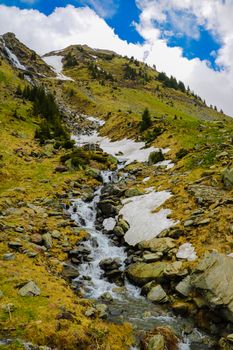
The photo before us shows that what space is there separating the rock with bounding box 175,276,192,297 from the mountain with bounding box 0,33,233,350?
66 mm

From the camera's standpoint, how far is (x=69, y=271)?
18156 millimetres

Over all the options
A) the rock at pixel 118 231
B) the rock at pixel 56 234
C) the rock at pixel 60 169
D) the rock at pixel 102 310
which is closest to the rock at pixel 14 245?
the rock at pixel 56 234

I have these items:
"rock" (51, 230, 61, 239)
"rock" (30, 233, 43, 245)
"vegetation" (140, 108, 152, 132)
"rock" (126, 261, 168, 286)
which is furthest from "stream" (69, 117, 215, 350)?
"vegetation" (140, 108, 152, 132)

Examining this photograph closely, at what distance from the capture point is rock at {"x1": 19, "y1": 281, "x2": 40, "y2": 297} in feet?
46.1

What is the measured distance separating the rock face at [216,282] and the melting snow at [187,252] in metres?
1.78

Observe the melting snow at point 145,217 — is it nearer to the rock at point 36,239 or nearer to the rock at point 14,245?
the rock at point 36,239

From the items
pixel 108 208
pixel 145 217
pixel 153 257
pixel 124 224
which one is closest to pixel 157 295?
pixel 153 257

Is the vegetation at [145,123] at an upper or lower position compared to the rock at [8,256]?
upper

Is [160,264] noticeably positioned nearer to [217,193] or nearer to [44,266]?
[44,266]

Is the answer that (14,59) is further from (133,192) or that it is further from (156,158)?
(133,192)

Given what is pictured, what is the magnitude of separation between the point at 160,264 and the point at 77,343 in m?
7.20

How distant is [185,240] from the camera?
1908 cm

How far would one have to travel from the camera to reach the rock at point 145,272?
56.3ft

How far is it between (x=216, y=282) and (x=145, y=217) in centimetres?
928
